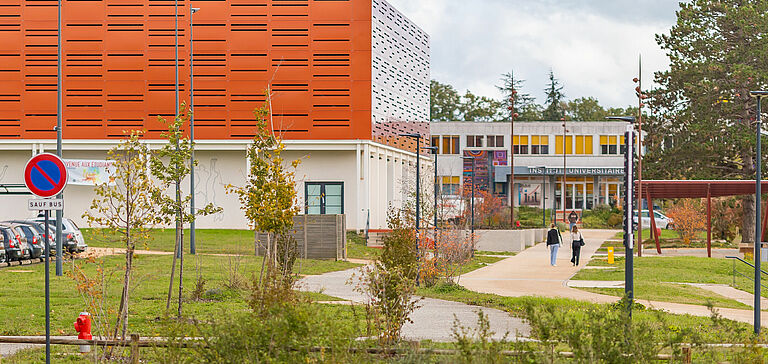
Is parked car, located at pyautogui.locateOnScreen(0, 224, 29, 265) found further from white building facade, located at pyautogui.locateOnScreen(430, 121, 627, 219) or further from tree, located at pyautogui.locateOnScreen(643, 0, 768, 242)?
white building facade, located at pyautogui.locateOnScreen(430, 121, 627, 219)

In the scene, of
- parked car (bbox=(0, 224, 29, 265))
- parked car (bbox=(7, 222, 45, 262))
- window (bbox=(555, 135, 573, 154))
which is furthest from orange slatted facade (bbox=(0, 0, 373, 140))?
window (bbox=(555, 135, 573, 154))

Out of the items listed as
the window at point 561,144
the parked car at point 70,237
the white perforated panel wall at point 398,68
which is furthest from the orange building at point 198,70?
the window at point 561,144

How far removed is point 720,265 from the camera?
35844 millimetres

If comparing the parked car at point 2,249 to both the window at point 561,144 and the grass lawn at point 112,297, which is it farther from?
the window at point 561,144

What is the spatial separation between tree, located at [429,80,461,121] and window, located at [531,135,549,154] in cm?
2261

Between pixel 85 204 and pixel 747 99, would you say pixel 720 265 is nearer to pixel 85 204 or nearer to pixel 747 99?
pixel 747 99

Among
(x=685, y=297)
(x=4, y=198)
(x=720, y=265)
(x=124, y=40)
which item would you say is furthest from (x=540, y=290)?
(x=4, y=198)

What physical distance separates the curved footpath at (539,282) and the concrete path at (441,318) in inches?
124

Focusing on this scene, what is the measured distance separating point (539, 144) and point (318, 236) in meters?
56.2

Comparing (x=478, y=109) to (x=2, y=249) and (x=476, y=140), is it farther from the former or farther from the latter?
(x=2, y=249)

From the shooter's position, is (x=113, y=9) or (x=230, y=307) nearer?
(x=230, y=307)

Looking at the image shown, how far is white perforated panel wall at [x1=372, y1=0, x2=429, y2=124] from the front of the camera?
51.1 m

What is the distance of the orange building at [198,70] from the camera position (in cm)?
4888

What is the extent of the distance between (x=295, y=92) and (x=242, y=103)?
277 centimetres
